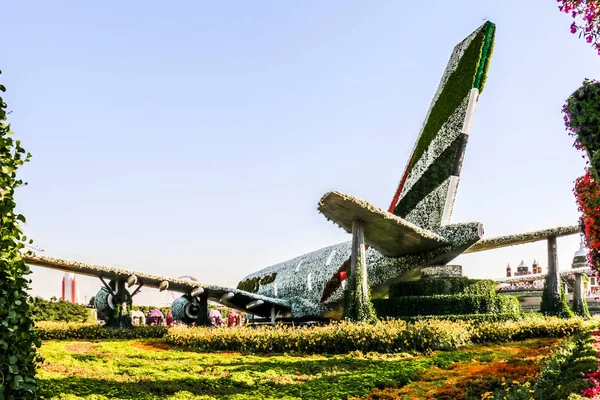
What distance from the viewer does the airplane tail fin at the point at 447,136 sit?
22.8 metres

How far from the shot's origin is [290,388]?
10.9 m

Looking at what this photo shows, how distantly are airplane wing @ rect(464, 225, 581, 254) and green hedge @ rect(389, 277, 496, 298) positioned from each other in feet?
9.39

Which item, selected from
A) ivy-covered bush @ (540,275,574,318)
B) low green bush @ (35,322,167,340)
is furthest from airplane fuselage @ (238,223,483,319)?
low green bush @ (35,322,167,340)

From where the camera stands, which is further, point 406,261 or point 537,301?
point 537,301

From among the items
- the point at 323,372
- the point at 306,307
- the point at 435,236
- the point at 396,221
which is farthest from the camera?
the point at 306,307

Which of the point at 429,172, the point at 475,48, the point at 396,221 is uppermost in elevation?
the point at 475,48

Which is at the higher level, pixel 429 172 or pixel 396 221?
pixel 429 172

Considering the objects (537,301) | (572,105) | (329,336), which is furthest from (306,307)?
(537,301)

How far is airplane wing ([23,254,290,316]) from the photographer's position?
22.5 m

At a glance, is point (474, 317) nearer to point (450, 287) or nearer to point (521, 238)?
point (450, 287)

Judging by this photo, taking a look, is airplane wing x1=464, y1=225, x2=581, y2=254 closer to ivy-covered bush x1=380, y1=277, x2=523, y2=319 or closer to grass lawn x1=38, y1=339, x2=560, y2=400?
ivy-covered bush x1=380, y1=277, x2=523, y2=319

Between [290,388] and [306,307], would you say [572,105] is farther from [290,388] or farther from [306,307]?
[306,307]

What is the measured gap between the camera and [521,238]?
83.3ft

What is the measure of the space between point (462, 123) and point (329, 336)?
11.0 metres
